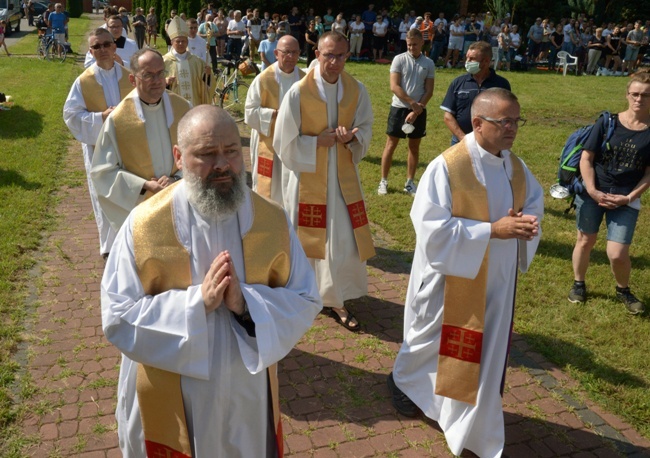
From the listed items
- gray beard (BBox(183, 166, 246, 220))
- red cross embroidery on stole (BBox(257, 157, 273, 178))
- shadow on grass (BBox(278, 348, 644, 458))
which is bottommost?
shadow on grass (BBox(278, 348, 644, 458))

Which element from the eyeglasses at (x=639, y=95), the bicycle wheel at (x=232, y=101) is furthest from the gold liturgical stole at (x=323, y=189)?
the bicycle wheel at (x=232, y=101)

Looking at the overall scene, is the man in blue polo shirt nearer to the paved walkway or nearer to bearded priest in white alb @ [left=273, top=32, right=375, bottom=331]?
the paved walkway

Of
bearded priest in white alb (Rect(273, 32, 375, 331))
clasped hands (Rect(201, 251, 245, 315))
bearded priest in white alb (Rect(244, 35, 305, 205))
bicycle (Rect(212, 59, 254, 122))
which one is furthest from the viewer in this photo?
bicycle (Rect(212, 59, 254, 122))

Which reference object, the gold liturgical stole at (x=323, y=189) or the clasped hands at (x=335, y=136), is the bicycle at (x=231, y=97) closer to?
the gold liturgical stole at (x=323, y=189)

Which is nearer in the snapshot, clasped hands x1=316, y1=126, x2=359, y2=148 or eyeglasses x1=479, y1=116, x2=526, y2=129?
eyeglasses x1=479, y1=116, x2=526, y2=129

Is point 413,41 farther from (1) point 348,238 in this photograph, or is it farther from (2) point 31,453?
(2) point 31,453

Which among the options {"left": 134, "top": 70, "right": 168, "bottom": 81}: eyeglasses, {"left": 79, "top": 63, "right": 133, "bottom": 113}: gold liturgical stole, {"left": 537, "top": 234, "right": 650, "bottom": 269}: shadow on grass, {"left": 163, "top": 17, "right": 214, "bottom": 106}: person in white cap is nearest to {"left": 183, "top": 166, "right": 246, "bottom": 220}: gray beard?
{"left": 134, "top": 70, "right": 168, "bottom": 81}: eyeglasses

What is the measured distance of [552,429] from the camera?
4.25 metres

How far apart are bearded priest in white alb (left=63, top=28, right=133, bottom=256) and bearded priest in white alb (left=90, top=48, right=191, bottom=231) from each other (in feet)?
4.53

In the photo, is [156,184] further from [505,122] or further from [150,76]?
[505,122]

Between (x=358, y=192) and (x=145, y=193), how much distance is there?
75.1 inches

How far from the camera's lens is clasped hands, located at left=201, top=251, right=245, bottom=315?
2.55m

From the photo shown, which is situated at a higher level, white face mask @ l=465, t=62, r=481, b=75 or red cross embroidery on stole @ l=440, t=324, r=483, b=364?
white face mask @ l=465, t=62, r=481, b=75

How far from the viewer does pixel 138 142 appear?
4562mm
